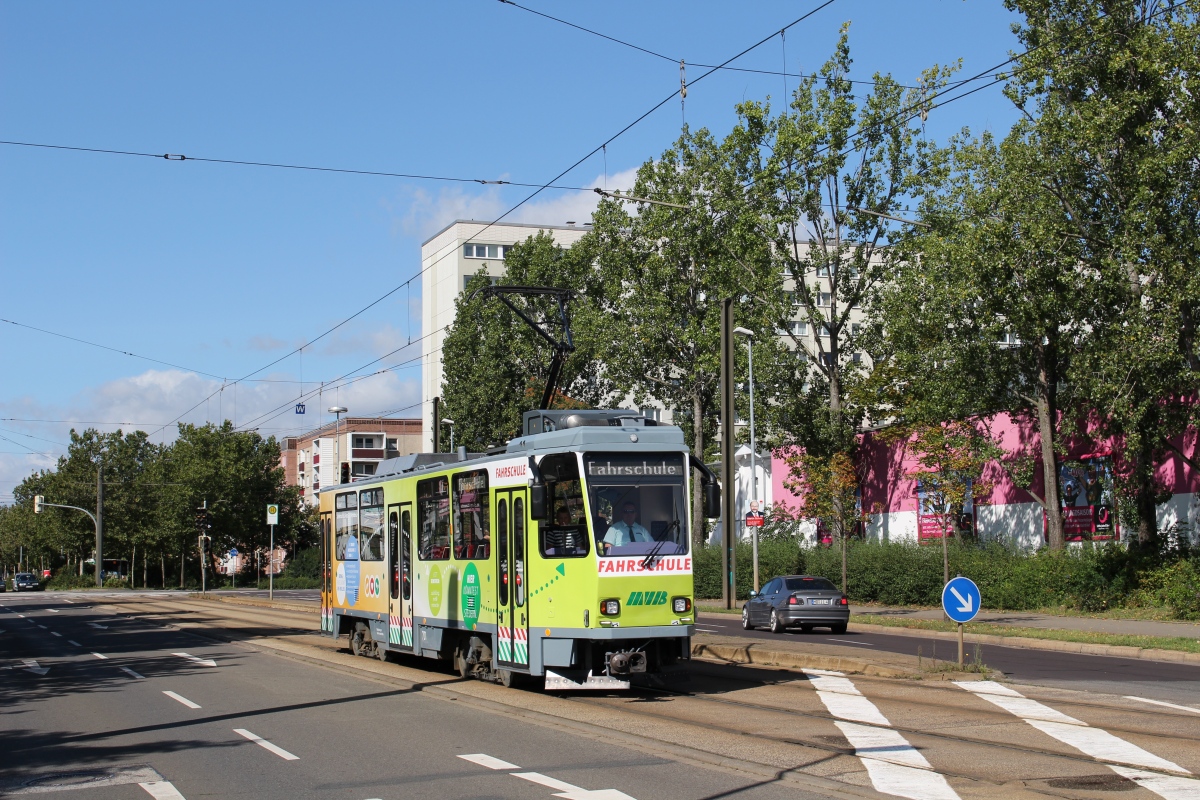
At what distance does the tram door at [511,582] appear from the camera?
607 inches

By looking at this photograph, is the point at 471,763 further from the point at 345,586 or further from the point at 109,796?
the point at 345,586

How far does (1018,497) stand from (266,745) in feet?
109

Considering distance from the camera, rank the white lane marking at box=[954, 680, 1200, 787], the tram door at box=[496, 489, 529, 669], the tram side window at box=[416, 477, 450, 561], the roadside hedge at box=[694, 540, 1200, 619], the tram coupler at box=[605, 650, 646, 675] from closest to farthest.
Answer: the white lane marking at box=[954, 680, 1200, 787]
the tram coupler at box=[605, 650, 646, 675]
the tram door at box=[496, 489, 529, 669]
the tram side window at box=[416, 477, 450, 561]
the roadside hedge at box=[694, 540, 1200, 619]

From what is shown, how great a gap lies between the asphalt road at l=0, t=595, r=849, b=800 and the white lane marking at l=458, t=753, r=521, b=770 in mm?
16

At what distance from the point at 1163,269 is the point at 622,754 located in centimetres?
2365

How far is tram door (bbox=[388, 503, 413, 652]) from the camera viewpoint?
19484mm

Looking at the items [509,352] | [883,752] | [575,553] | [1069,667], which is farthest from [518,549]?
[509,352]

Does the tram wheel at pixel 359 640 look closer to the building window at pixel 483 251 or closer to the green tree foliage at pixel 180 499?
the green tree foliage at pixel 180 499

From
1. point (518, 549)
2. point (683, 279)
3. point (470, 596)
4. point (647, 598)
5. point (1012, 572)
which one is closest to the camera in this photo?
point (647, 598)

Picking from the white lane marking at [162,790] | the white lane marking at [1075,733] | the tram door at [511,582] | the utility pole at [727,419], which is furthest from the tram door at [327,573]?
the white lane marking at [162,790]

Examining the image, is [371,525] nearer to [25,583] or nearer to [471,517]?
[471,517]

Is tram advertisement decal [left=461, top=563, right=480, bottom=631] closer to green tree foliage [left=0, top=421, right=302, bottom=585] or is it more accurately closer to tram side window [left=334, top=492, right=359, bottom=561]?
tram side window [left=334, top=492, right=359, bottom=561]

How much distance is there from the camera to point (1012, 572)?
35.4 meters

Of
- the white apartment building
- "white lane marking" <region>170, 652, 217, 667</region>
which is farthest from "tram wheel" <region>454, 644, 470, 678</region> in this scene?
the white apartment building
